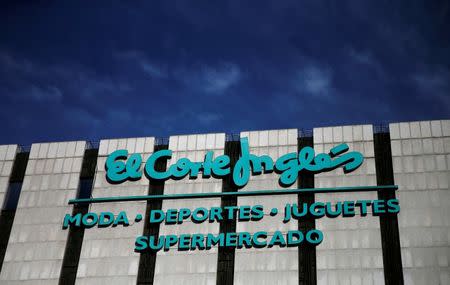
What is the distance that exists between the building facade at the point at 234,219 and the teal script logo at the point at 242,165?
0.53m

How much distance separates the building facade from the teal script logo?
529 millimetres

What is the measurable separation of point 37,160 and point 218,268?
813 inches

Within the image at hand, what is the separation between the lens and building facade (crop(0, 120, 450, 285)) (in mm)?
49375

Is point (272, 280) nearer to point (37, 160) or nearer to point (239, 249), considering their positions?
point (239, 249)

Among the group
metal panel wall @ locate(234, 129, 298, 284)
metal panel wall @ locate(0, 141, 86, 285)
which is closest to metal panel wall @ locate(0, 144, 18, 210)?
metal panel wall @ locate(0, 141, 86, 285)

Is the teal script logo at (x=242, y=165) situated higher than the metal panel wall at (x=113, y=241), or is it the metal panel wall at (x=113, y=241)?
the teal script logo at (x=242, y=165)

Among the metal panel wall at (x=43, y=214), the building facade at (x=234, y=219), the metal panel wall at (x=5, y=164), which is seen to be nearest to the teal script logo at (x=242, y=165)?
the building facade at (x=234, y=219)

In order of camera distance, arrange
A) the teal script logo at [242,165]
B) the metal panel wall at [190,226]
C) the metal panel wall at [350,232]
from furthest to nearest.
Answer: the teal script logo at [242,165], the metal panel wall at [190,226], the metal panel wall at [350,232]

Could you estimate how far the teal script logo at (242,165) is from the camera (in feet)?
178

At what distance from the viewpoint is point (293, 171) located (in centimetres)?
5428

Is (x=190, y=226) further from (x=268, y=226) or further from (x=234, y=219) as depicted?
(x=268, y=226)

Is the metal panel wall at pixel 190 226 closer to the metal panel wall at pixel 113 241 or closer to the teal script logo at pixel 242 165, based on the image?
the teal script logo at pixel 242 165

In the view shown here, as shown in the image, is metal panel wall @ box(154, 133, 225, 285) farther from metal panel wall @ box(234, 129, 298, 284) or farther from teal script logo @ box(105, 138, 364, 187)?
metal panel wall @ box(234, 129, 298, 284)

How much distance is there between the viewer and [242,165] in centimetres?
5534
